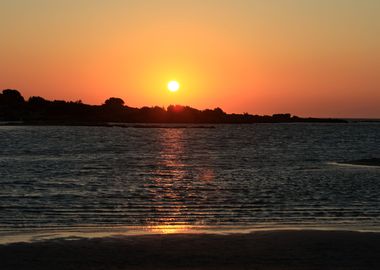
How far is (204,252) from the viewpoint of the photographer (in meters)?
18.1

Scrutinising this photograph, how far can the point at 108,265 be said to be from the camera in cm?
1647

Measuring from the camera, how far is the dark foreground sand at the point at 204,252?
16531 mm

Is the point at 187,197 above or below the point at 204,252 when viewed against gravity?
below

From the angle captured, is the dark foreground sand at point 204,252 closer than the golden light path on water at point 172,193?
Yes

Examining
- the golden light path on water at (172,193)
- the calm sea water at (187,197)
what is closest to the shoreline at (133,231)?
the golden light path on water at (172,193)

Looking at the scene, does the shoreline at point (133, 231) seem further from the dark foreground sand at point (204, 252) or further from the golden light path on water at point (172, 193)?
the dark foreground sand at point (204, 252)

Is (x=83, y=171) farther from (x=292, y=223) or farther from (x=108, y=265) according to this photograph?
(x=108, y=265)

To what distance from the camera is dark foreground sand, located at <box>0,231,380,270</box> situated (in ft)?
54.2

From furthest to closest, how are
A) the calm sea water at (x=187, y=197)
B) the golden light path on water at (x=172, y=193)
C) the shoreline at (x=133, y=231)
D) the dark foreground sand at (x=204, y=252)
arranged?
the calm sea water at (x=187, y=197), the golden light path on water at (x=172, y=193), the shoreline at (x=133, y=231), the dark foreground sand at (x=204, y=252)

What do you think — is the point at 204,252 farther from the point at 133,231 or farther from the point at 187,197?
the point at 187,197

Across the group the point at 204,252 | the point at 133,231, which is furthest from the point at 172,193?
the point at 204,252

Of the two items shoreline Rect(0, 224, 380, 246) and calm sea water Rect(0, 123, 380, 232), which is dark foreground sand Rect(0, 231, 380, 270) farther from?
calm sea water Rect(0, 123, 380, 232)

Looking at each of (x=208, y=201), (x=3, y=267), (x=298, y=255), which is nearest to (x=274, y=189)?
(x=208, y=201)

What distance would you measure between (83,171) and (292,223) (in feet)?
102
